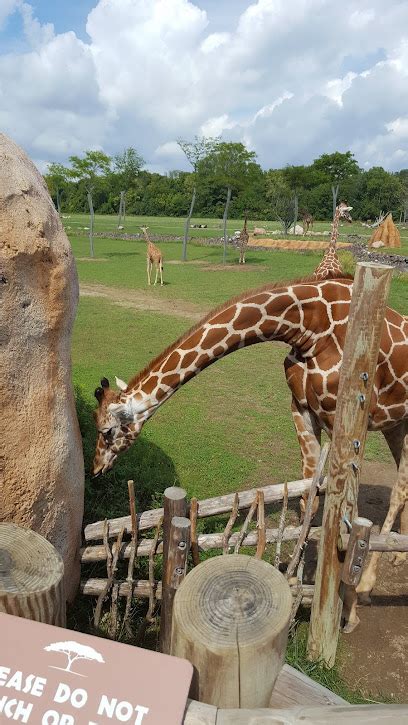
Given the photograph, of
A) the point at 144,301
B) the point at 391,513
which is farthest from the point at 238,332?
the point at 144,301

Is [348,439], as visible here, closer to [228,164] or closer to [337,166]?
[228,164]

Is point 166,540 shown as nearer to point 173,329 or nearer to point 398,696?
point 398,696

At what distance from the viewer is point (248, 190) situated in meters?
45.6

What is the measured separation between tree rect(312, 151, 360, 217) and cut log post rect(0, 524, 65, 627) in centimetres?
5970

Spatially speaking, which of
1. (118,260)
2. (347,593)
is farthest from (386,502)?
(118,260)

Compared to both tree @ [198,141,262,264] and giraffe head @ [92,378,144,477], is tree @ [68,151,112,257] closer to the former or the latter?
tree @ [198,141,262,264]

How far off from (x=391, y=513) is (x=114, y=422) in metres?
2.33

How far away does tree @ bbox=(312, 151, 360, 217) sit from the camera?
57.2 meters

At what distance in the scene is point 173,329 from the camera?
1210cm

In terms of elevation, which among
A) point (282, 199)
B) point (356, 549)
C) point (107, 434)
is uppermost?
point (282, 199)

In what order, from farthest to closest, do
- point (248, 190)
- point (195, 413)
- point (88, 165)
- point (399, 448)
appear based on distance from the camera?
point (248, 190) < point (88, 165) < point (195, 413) < point (399, 448)

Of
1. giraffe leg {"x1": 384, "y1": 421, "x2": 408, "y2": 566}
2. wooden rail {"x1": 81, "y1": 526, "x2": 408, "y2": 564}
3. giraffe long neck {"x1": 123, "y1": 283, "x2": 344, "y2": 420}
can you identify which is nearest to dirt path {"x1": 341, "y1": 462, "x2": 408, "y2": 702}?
giraffe leg {"x1": 384, "y1": 421, "x2": 408, "y2": 566}

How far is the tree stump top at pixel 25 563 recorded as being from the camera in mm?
1834

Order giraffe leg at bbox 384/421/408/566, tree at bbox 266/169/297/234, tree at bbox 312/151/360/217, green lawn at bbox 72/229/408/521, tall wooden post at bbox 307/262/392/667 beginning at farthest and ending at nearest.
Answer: tree at bbox 312/151/360/217
tree at bbox 266/169/297/234
green lawn at bbox 72/229/408/521
giraffe leg at bbox 384/421/408/566
tall wooden post at bbox 307/262/392/667
